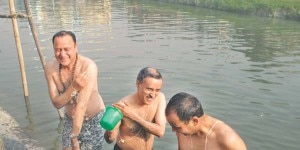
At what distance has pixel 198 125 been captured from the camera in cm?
359

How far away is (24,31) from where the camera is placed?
2192 cm

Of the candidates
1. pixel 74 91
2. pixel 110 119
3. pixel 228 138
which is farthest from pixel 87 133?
pixel 228 138

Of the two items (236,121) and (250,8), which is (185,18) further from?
(236,121)

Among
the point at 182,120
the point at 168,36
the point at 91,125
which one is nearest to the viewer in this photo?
the point at 182,120

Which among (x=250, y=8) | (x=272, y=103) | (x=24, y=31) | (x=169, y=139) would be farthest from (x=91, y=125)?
(x=250, y=8)

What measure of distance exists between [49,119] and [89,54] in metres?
7.29

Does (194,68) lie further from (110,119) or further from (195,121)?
(195,121)

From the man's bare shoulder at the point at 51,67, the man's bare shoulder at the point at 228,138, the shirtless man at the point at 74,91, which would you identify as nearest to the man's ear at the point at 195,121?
the man's bare shoulder at the point at 228,138

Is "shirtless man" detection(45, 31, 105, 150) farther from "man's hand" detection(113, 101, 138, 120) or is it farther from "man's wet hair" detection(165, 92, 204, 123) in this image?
"man's wet hair" detection(165, 92, 204, 123)

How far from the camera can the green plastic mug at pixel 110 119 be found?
13.1 ft

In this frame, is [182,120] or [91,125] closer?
[182,120]

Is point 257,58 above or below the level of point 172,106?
below

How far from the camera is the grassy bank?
1062 inches

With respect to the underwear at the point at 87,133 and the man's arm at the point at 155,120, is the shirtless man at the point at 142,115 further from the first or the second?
the underwear at the point at 87,133
